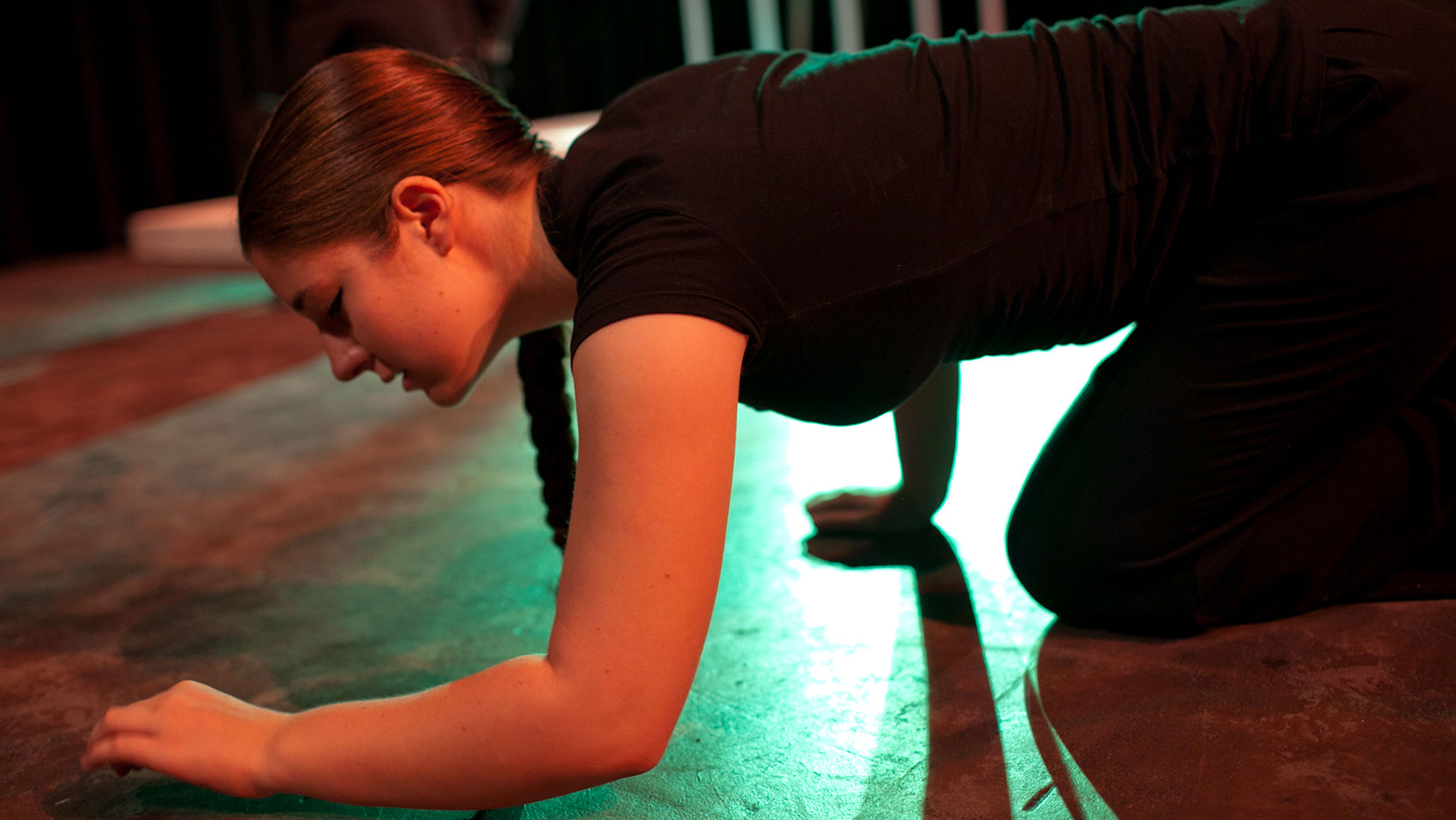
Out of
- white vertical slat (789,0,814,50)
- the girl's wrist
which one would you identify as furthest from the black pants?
white vertical slat (789,0,814,50)

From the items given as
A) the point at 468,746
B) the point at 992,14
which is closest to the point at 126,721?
the point at 468,746

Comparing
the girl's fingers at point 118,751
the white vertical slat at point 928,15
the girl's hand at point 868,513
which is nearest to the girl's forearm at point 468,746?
the girl's fingers at point 118,751

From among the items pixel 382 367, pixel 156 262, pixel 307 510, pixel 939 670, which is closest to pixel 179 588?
pixel 307 510

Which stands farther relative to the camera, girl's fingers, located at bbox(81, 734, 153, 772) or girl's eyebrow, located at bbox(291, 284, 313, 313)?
girl's eyebrow, located at bbox(291, 284, 313, 313)

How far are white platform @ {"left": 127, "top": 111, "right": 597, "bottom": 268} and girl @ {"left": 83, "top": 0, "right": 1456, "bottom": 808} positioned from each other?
3.07 m

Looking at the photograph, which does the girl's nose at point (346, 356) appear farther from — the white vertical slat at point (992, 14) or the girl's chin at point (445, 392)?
the white vertical slat at point (992, 14)

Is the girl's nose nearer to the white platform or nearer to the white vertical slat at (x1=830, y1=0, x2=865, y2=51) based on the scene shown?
the white platform

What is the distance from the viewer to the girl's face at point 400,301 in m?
0.86

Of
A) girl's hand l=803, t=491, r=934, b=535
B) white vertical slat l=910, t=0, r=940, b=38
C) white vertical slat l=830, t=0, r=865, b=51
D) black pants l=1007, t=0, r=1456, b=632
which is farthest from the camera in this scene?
white vertical slat l=830, t=0, r=865, b=51

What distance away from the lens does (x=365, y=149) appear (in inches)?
33.7

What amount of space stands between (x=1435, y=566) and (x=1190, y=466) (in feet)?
0.93

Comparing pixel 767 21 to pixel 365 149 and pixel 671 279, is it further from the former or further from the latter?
pixel 671 279

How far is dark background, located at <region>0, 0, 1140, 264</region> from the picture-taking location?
4.89 m

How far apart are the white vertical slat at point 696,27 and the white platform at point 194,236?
1.32 meters
